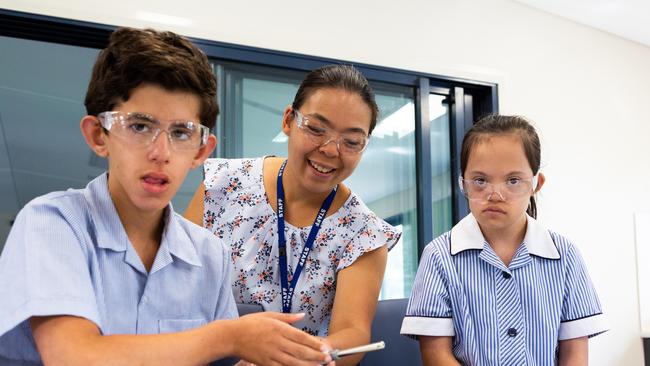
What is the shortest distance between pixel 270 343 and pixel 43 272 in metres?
0.41

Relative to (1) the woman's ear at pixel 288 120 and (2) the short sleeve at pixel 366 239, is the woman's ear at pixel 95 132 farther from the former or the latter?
(2) the short sleeve at pixel 366 239

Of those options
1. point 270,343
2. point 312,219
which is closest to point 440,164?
point 312,219

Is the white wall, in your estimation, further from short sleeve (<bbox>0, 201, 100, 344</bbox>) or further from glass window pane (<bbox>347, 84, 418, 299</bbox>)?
short sleeve (<bbox>0, 201, 100, 344</bbox>)

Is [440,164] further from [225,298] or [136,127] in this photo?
[136,127]

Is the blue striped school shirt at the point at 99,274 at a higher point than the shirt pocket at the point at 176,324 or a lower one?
higher

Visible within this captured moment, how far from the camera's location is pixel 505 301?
5.39 ft

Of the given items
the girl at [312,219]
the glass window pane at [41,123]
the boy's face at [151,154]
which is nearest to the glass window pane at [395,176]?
the glass window pane at [41,123]

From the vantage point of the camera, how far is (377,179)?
11.4 ft

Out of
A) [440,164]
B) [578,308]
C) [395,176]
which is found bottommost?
[578,308]

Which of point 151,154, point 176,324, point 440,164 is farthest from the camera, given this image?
point 440,164

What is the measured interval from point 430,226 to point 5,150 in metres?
2.46

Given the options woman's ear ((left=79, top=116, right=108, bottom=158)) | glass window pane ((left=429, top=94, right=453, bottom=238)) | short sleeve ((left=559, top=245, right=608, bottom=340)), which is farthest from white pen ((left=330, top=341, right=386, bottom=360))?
glass window pane ((left=429, top=94, right=453, bottom=238))

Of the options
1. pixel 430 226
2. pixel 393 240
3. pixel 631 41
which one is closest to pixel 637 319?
pixel 430 226

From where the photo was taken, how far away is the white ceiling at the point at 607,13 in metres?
3.73
